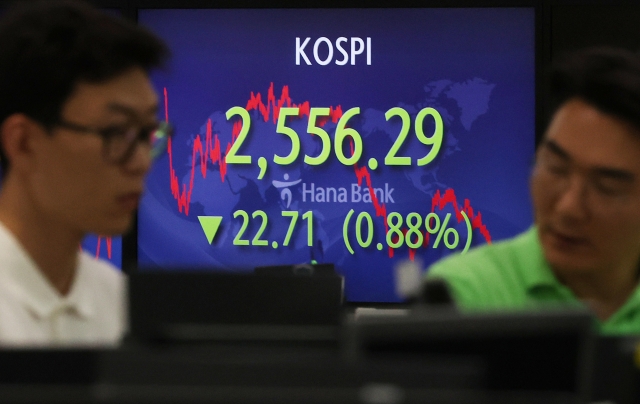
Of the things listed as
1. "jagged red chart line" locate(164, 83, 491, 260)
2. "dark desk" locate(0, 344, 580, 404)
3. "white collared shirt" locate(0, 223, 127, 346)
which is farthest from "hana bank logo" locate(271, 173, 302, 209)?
"dark desk" locate(0, 344, 580, 404)

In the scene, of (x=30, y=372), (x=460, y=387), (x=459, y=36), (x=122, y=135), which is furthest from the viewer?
(x=459, y=36)

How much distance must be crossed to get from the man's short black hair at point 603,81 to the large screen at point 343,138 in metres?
→ 2.76

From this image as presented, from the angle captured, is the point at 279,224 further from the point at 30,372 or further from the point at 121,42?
the point at 30,372

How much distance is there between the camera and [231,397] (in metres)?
0.80

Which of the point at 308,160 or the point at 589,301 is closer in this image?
the point at 589,301

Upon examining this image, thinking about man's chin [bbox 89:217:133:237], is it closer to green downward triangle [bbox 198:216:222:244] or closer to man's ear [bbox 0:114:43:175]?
man's ear [bbox 0:114:43:175]

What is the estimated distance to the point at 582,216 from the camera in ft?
4.83

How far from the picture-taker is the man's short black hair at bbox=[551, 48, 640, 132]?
1475 mm

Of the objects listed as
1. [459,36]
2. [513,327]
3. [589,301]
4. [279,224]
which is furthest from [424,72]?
[513,327]

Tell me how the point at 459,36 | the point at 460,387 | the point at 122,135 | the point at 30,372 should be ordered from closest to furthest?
the point at 460,387 < the point at 30,372 < the point at 122,135 < the point at 459,36

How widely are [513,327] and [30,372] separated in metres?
0.47

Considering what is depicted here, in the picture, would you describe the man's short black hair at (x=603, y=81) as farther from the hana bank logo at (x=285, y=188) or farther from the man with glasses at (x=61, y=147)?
the hana bank logo at (x=285, y=188)

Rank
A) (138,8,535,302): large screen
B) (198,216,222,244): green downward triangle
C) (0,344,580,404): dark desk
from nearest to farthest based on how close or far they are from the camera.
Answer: (0,344,580,404): dark desk, (138,8,535,302): large screen, (198,216,222,244): green downward triangle

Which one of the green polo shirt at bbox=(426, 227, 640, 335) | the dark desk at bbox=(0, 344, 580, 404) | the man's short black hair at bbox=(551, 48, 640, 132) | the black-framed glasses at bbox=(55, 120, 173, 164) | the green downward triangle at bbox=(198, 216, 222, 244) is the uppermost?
the man's short black hair at bbox=(551, 48, 640, 132)
